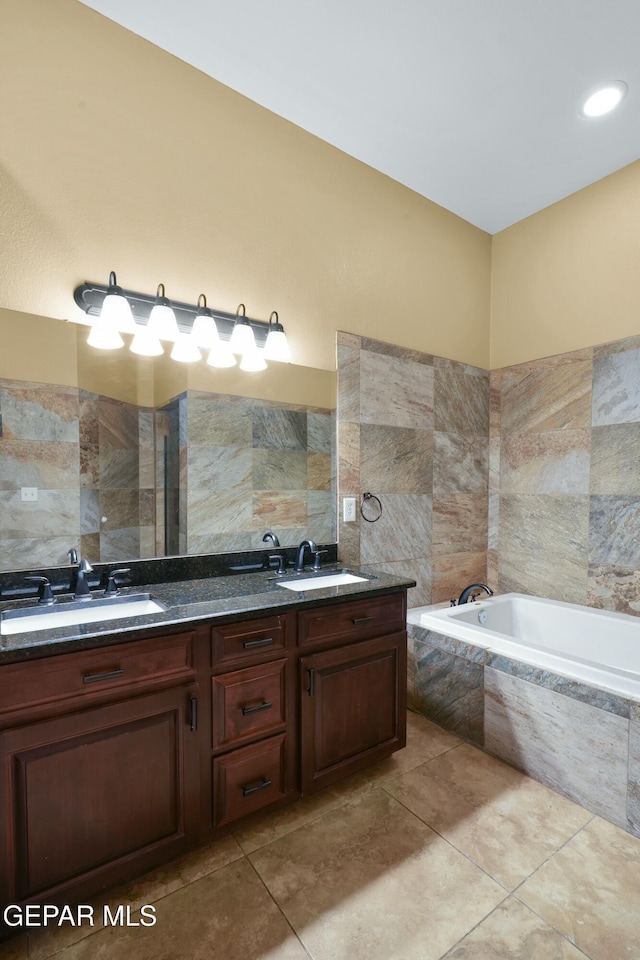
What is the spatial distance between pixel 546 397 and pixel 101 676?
301 cm

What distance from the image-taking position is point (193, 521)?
2104mm

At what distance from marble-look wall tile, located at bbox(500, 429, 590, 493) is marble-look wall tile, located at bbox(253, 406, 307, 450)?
5.52 feet

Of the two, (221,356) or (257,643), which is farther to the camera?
(221,356)

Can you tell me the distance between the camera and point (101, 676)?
1.35 metres

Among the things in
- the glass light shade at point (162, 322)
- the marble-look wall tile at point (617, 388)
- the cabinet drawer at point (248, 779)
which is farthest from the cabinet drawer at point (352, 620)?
the marble-look wall tile at point (617, 388)

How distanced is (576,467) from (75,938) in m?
3.16

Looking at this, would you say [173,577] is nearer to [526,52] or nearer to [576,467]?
[576,467]

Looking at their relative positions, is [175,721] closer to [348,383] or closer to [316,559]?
[316,559]

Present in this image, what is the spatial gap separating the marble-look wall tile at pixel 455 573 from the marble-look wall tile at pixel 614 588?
2.39 feet

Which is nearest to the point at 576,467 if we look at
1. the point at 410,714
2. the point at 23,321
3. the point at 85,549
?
the point at 410,714

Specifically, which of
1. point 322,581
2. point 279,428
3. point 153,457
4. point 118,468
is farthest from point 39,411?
point 322,581

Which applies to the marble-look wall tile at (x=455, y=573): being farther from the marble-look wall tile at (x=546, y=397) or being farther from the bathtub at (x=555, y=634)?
the marble-look wall tile at (x=546, y=397)

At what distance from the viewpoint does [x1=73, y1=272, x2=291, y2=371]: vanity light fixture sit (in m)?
1.88

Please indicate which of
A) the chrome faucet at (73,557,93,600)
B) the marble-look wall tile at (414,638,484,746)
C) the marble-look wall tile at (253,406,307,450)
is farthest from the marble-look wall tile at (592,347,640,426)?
the chrome faucet at (73,557,93,600)
